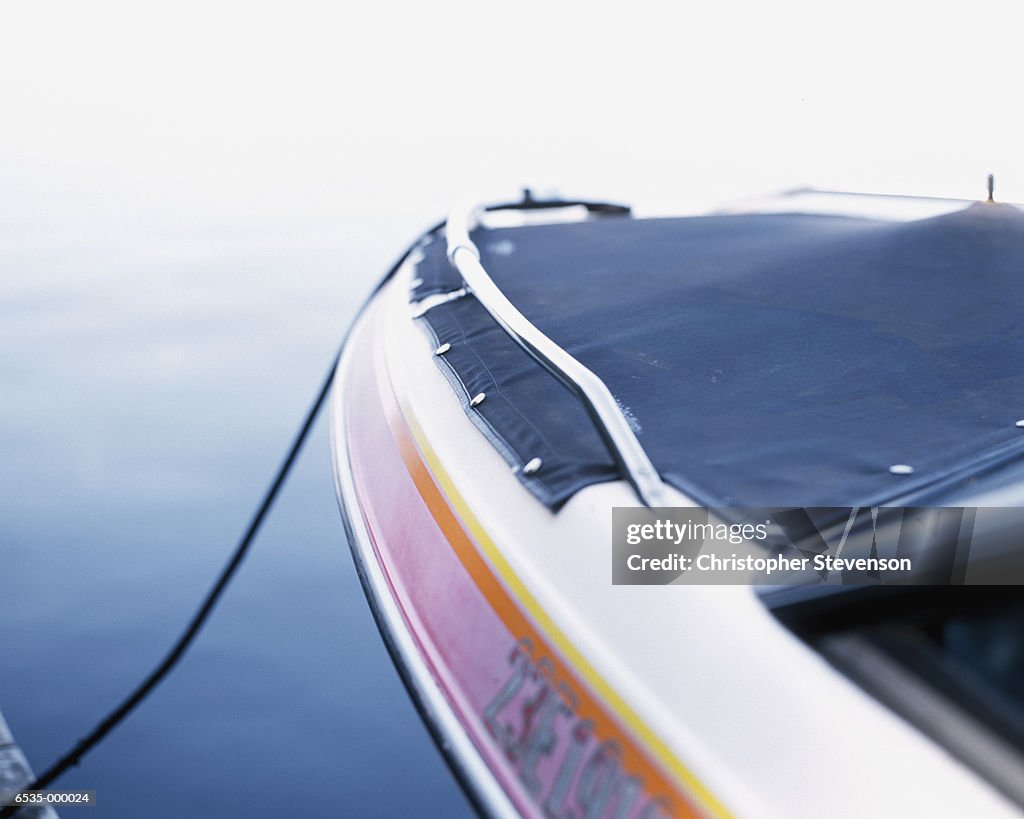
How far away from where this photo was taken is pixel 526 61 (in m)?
8.00

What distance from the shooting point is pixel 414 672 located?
51.6 inches

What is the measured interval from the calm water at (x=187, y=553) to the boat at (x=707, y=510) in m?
0.22

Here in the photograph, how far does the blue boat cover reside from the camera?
1.14 metres

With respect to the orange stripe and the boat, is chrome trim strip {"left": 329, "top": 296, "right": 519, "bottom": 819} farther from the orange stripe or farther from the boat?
the orange stripe

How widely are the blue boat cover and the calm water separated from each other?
0.45 meters

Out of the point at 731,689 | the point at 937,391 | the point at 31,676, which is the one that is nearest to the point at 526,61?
the point at 31,676

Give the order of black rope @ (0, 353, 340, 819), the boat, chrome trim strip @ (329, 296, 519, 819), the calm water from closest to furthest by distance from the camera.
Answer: the boat, chrome trim strip @ (329, 296, 519, 819), black rope @ (0, 353, 340, 819), the calm water

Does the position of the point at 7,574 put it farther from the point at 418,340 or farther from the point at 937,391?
the point at 937,391

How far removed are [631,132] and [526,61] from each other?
189 cm

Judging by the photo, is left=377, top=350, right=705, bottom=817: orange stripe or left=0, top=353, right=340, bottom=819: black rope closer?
left=377, top=350, right=705, bottom=817: orange stripe

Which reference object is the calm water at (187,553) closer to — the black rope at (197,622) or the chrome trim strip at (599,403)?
the black rope at (197,622)

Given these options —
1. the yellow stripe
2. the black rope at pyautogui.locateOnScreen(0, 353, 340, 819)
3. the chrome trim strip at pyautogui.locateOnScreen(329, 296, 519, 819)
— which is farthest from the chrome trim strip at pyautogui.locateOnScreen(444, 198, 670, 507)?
the black rope at pyautogui.locateOnScreen(0, 353, 340, 819)

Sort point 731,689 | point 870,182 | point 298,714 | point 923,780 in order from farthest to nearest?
1. point 870,182
2. point 298,714
3. point 731,689
4. point 923,780

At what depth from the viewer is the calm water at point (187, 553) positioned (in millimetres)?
2074
